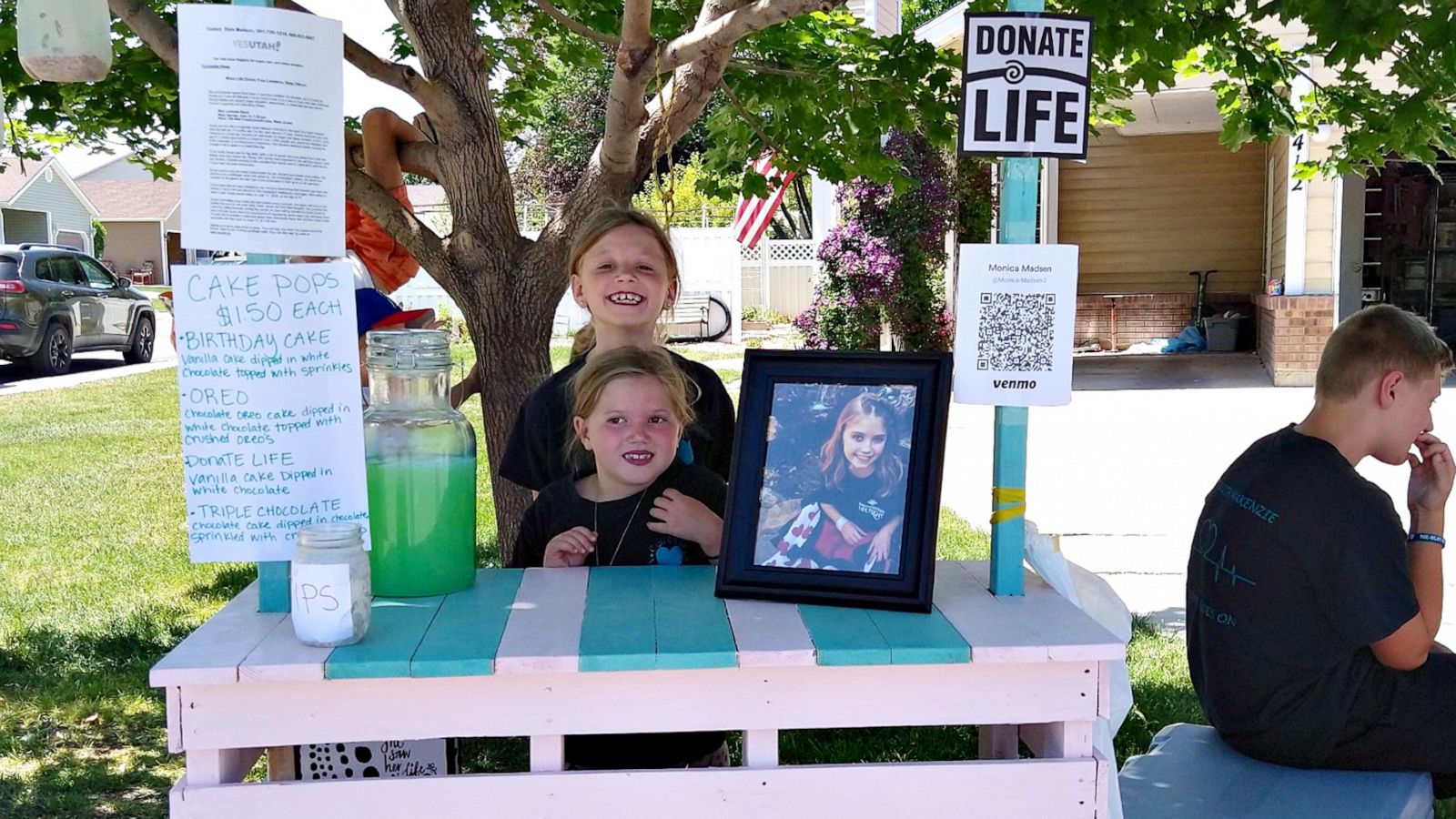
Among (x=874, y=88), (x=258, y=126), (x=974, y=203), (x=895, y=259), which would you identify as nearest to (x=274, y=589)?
(x=258, y=126)

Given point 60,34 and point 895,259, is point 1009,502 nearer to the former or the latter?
point 60,34

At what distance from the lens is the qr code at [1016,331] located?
196 cm

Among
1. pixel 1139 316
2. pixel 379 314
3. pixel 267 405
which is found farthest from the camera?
pixel 1139 316

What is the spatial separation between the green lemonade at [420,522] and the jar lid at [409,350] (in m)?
0.14

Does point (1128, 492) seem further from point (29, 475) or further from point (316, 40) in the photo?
point (29, 475)

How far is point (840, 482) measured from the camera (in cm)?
199

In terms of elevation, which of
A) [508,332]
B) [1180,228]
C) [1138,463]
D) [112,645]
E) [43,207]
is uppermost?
[43,207]

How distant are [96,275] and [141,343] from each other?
1.45 m

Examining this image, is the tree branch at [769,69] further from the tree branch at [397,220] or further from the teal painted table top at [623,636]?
the teal painted table top at [623,636]

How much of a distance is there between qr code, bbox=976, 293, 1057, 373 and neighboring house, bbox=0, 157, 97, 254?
129ft

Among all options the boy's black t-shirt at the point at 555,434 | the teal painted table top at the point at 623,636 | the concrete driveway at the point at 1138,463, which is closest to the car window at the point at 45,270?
the concrete driveway at the point at 1138,463

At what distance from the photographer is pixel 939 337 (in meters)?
12.7

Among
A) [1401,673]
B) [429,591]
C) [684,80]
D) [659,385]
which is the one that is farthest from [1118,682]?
[684,80]

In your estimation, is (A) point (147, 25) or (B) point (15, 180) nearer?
(A) point (147, 25)
